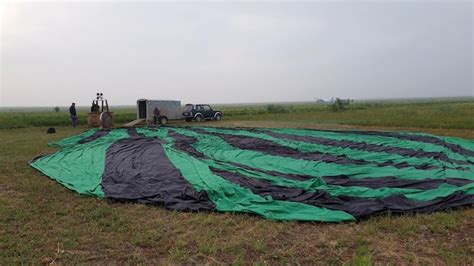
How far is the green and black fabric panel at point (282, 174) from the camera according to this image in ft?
16.4

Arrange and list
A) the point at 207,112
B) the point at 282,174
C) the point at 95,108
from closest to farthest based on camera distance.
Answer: the point at 282,174
the point at 95,108
the point at 207,112

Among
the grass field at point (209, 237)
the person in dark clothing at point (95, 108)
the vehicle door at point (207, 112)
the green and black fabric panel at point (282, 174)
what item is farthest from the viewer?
the vehicle door at point (207, 112)

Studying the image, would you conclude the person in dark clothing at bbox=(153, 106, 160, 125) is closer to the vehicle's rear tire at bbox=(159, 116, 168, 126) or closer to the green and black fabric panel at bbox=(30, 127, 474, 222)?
the vehicle's rear tire at bbox=(159, 116, 168, 126)

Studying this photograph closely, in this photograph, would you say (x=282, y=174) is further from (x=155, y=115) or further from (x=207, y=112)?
(x=207, y=112)

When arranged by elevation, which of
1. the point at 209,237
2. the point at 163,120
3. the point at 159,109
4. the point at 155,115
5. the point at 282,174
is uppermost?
the point at 159,109

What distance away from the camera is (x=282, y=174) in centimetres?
663

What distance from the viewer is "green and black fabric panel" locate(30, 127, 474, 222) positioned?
4984 mm

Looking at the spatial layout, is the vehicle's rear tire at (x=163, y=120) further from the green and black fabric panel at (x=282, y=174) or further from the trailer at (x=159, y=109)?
the green and black fabric panel at (x=282, y=174)

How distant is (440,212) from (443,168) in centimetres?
213

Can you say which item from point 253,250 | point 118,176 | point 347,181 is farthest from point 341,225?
point 118,176

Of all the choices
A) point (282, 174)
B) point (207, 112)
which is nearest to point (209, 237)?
point (282, 174)

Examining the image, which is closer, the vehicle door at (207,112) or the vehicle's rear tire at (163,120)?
the vehicle's rear tire at (163,120)

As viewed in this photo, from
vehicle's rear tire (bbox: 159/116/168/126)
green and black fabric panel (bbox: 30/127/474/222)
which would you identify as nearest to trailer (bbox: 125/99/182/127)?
vehicle's rear tire (bbox: 159/116/168/126)

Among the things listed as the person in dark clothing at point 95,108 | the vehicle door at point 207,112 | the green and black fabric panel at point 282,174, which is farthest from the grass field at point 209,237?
the vehicle door at point 207,112
